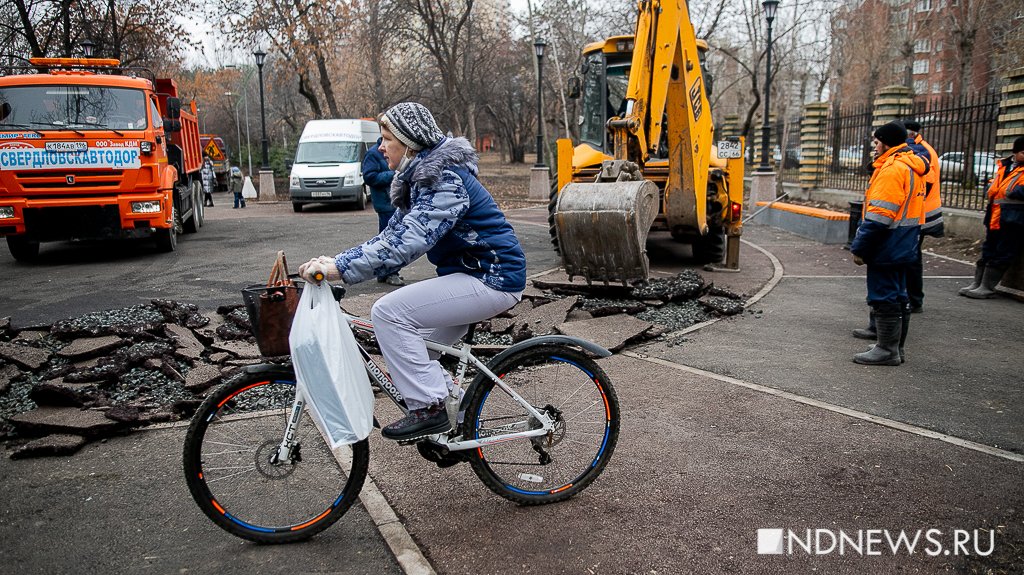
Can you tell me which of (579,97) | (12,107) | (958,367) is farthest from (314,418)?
(12,107)

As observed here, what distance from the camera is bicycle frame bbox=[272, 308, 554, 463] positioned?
11.2ft

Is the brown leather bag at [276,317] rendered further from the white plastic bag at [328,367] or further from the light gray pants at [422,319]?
the light gray pants at [422,319]

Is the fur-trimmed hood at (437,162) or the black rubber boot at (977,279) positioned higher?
the fur-trimmed hood at (437,162)

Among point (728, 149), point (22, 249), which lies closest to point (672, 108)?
point (728, 149)

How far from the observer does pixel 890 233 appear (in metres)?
6.00

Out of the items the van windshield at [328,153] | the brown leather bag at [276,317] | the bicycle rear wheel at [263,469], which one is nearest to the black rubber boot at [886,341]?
Answer: the bicycle rear wheel at [263,469]

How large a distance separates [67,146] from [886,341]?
11263mm

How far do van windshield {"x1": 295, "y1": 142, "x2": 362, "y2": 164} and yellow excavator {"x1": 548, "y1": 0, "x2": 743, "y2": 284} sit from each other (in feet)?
39.5

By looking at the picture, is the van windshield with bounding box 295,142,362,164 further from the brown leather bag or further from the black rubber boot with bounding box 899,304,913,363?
the brown leather bag

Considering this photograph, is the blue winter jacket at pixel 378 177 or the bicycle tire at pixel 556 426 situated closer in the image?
the bicycle tire at pixel 556 426

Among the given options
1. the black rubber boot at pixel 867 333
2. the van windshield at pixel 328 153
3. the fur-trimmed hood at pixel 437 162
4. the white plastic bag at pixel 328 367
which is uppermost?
the van windshield at pixel 328 153

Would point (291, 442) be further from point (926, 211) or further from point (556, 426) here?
point (926, 211)

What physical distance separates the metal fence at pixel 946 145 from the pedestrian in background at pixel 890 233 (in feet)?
23.7

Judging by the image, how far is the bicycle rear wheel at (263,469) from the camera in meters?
3.29
